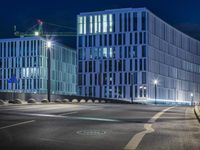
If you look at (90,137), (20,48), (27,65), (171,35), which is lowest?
(90,137)

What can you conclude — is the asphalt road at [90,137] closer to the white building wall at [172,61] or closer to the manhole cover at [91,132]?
the manhole cover at [91,132]

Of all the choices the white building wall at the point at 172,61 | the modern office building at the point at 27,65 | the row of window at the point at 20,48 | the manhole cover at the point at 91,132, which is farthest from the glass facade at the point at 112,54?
the manhole cover at the point at 91,132

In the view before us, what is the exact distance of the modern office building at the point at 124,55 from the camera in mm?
133125

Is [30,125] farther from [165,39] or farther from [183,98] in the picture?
[183,98]

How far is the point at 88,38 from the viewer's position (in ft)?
465

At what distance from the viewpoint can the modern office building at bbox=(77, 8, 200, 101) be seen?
13312cm

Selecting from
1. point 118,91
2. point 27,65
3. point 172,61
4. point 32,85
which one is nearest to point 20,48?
→ point 27,65

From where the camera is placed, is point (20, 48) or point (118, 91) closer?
point (118, 91)

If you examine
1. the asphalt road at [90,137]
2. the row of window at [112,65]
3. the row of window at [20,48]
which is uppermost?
the row of window at [20,48]

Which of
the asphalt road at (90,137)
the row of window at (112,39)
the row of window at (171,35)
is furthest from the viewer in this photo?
the row of window at (171,35)

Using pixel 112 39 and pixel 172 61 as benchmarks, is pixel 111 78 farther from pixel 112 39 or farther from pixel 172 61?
pixel 172 61

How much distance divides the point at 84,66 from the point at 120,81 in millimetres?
13527

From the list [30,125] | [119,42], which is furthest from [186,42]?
[30,125]

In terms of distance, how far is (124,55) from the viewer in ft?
451
